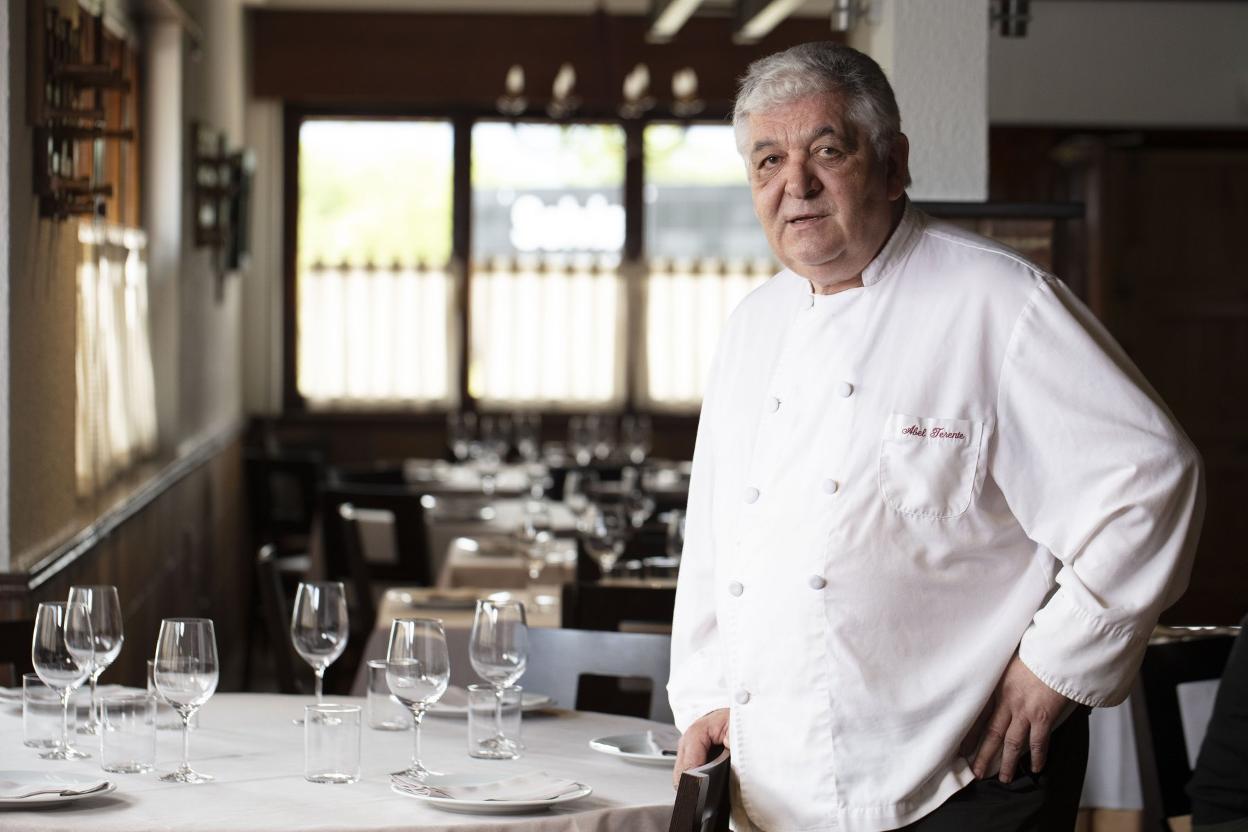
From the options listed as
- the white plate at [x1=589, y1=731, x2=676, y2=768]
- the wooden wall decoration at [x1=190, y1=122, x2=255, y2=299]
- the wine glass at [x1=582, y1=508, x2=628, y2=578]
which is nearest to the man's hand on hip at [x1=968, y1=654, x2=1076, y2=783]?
the white plate at [x1=589, y1=731, x2=676, y2=768]

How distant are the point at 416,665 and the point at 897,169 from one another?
0.98 metres

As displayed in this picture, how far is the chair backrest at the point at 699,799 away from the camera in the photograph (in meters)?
1.97

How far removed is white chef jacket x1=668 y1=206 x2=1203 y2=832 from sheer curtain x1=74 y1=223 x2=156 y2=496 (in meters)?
2.97

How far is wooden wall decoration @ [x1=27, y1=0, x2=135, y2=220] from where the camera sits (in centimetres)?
393

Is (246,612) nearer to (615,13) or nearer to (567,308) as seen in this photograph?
(567,308)

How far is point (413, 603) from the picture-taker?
4.26 m

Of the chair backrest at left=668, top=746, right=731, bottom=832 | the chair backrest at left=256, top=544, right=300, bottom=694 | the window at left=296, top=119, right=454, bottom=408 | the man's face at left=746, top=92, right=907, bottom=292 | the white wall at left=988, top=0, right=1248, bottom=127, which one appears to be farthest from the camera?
the window at left=296, top=119, right=454, bottom=408

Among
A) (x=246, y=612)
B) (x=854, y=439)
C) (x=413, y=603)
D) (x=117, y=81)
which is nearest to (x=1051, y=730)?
(x=854, y=439)

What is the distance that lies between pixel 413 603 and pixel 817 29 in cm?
580

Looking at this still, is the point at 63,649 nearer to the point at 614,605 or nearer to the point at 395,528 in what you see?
the point at 614,605

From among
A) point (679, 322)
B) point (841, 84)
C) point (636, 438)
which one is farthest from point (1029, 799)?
point (679, 322)

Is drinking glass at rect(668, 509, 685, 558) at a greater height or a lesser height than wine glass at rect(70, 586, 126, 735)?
lesser

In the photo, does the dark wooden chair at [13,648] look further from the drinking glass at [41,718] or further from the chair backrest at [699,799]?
the chair backrest at [699,799]

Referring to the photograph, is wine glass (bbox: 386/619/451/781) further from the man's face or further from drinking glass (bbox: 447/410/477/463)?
drinking glass (bbox: 447/410/477/463)
